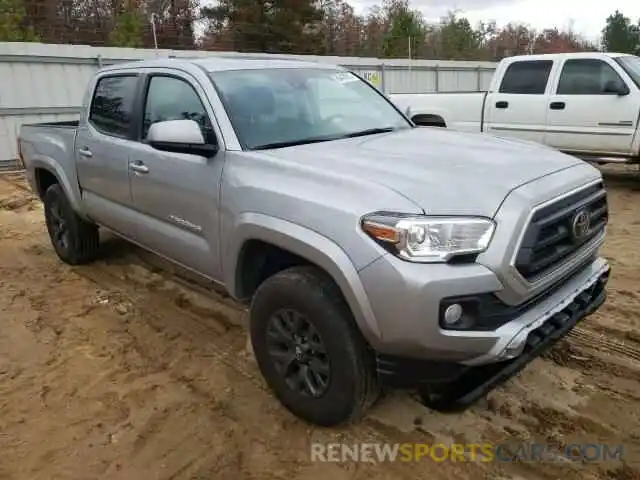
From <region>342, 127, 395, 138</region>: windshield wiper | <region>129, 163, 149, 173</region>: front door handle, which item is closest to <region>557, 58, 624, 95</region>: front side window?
<region>342, 127, 395, 138</region>: windshield wiper

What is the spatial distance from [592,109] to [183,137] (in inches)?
269

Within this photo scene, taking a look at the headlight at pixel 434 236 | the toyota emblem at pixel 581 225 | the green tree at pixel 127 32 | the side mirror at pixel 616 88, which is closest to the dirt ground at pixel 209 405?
the toyota emblem at pixel 581 225

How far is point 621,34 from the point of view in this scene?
41219 millimetres

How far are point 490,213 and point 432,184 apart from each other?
0.29 meters

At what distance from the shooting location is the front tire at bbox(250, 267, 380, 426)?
257 cm

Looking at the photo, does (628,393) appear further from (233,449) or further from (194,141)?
(194,141)

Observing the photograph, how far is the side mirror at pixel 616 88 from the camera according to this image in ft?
25.3

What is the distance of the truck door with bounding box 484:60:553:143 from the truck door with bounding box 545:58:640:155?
6.7 inches

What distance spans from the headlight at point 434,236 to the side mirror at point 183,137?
1314 mm

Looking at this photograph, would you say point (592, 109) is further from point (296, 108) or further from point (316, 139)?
point (316, 139)

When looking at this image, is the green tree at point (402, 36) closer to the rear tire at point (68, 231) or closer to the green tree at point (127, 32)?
the green tree at point (127, 32)

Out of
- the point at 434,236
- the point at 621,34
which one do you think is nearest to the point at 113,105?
the point at 434,236

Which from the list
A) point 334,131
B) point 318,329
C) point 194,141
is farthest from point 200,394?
point 334,131

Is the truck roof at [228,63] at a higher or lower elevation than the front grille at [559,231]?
higher
